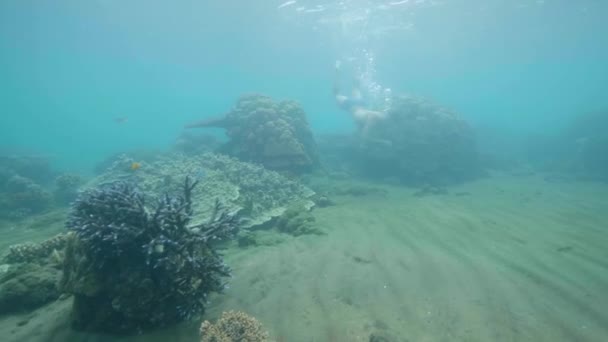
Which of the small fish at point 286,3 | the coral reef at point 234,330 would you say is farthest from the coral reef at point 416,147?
the small fish at point 286,3

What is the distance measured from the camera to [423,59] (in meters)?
70.8

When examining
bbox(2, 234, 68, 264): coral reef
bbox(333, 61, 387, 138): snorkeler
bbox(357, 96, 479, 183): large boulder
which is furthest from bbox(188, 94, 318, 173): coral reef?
bbox(2, 234, 68, 264): coral reef

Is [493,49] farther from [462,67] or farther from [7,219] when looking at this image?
[7,219]

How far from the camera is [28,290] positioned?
19.5ft

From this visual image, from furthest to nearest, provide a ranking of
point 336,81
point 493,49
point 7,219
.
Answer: point 493,49 < point 336,81 < point 7,219

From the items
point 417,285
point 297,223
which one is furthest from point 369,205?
point 417,285

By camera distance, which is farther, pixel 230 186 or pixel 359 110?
pixel 359 110

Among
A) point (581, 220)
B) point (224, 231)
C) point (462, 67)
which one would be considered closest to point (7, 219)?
point (224, 231)

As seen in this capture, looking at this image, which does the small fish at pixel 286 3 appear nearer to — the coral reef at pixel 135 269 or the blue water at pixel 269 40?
the blue water at pixel 269 40

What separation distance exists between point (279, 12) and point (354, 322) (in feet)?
130

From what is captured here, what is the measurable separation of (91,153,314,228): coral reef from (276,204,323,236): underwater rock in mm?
449

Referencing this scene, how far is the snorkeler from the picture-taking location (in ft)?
65.0

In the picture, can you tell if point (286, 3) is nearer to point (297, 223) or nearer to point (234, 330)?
point (297, 223)

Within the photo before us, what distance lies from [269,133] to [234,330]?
12.1 meters
